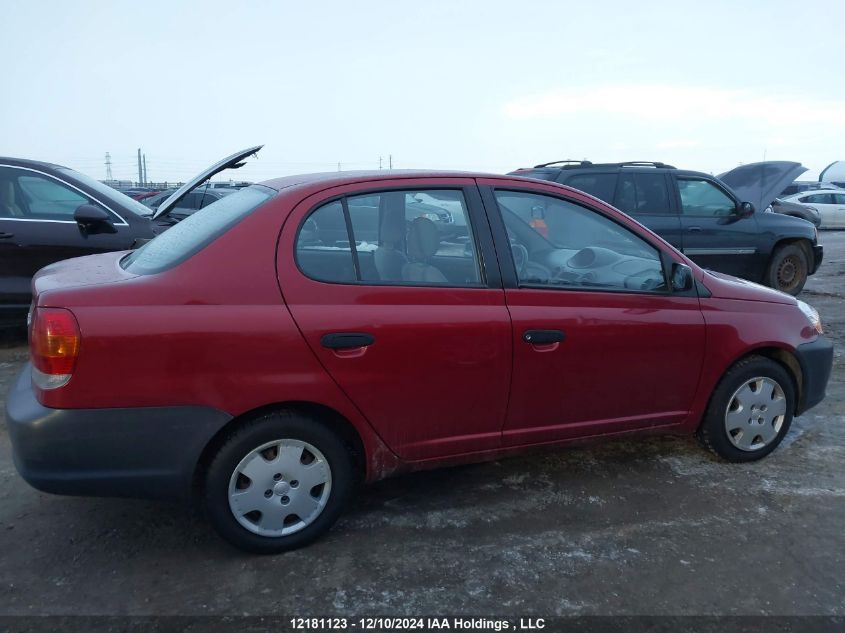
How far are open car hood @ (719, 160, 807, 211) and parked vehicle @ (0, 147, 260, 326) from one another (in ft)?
26.8

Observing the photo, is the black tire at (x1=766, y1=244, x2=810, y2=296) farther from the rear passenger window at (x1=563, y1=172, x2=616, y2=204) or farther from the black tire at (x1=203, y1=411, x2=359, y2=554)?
the black tire at (x1=203, y1=411, x2=359, y2=554)

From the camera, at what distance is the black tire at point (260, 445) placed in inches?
115

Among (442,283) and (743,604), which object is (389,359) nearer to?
(442,283)

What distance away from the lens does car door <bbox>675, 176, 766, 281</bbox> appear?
837 centimetres

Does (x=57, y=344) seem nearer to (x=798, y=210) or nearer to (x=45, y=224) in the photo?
(x=45, y=224)

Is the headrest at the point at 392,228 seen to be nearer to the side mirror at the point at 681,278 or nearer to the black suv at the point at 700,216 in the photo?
the side mirror at the point at 681,278

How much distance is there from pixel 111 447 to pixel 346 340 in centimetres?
100

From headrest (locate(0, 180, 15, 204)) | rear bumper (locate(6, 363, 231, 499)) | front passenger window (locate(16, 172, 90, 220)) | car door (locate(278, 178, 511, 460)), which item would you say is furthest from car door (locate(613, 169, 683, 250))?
rear bumper (locate(6, 363, 231, 499))

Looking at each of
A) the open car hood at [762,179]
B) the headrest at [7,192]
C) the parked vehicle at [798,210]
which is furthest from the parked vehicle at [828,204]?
the headrest at [7,192]

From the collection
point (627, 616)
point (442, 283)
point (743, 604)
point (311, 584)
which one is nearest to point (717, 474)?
point (743, 604)

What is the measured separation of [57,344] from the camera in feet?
8.93

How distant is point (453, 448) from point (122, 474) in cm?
143

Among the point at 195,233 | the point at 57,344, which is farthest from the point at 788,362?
the point at 57,344

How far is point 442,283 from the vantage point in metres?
3.27
